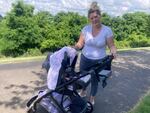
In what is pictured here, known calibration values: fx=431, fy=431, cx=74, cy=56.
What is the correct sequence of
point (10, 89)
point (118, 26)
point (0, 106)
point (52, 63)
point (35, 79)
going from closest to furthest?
point (52, 63)
point (0, 106)
point (10, 89)
point (35, 79)
point (118, 26)

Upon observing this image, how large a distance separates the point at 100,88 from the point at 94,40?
2466 mm

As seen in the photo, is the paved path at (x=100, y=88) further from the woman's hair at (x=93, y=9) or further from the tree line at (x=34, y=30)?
the tree line at (x=34, y=30)

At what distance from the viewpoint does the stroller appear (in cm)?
641

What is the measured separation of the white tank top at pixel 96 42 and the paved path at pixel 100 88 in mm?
1036

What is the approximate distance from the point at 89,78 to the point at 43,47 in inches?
476

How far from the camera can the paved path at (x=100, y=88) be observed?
803 centimetres

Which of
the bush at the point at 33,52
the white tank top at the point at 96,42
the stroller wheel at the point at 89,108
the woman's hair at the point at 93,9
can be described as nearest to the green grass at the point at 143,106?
the stroller wheel at the point at 89,108

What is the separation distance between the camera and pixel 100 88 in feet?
31.1

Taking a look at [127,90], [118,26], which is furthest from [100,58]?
[118,26]

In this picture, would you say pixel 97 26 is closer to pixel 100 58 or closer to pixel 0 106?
pixel 100 58

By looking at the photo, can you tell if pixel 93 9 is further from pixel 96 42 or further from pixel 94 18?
pixel 96 42

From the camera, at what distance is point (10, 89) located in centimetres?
920

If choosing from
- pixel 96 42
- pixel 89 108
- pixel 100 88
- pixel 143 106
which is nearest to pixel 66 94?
pixel 89 108

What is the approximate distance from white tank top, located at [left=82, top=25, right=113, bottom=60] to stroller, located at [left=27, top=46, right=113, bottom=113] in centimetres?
53
